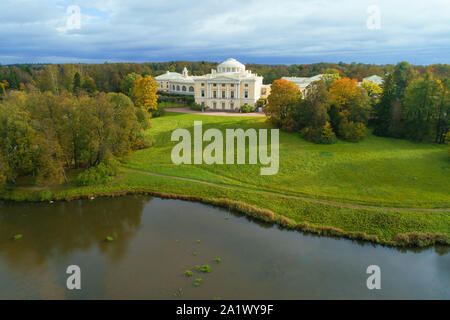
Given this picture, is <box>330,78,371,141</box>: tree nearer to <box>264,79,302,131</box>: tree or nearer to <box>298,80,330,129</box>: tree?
Result: <box>298,80,330,129</box>: tree

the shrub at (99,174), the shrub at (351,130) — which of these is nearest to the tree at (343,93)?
the shrub at (351,130)

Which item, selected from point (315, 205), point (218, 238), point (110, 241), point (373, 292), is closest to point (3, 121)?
point (110, 241)

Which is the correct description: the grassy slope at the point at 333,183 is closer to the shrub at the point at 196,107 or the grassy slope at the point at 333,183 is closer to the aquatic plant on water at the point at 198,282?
the aquatic plant on water at the point at 198,282

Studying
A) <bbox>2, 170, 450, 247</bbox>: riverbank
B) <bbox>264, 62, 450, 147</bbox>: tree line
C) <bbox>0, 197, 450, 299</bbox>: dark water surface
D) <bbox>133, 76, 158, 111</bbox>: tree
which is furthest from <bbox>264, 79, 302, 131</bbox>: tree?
<bbox>0, 197, 450, 299</bbox>: dark water surface

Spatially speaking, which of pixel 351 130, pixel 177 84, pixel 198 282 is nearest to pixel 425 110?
pixel 351 130

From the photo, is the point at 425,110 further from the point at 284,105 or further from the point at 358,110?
the point at 284,105

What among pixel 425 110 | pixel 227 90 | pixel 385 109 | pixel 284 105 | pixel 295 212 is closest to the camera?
pixel 295 212
